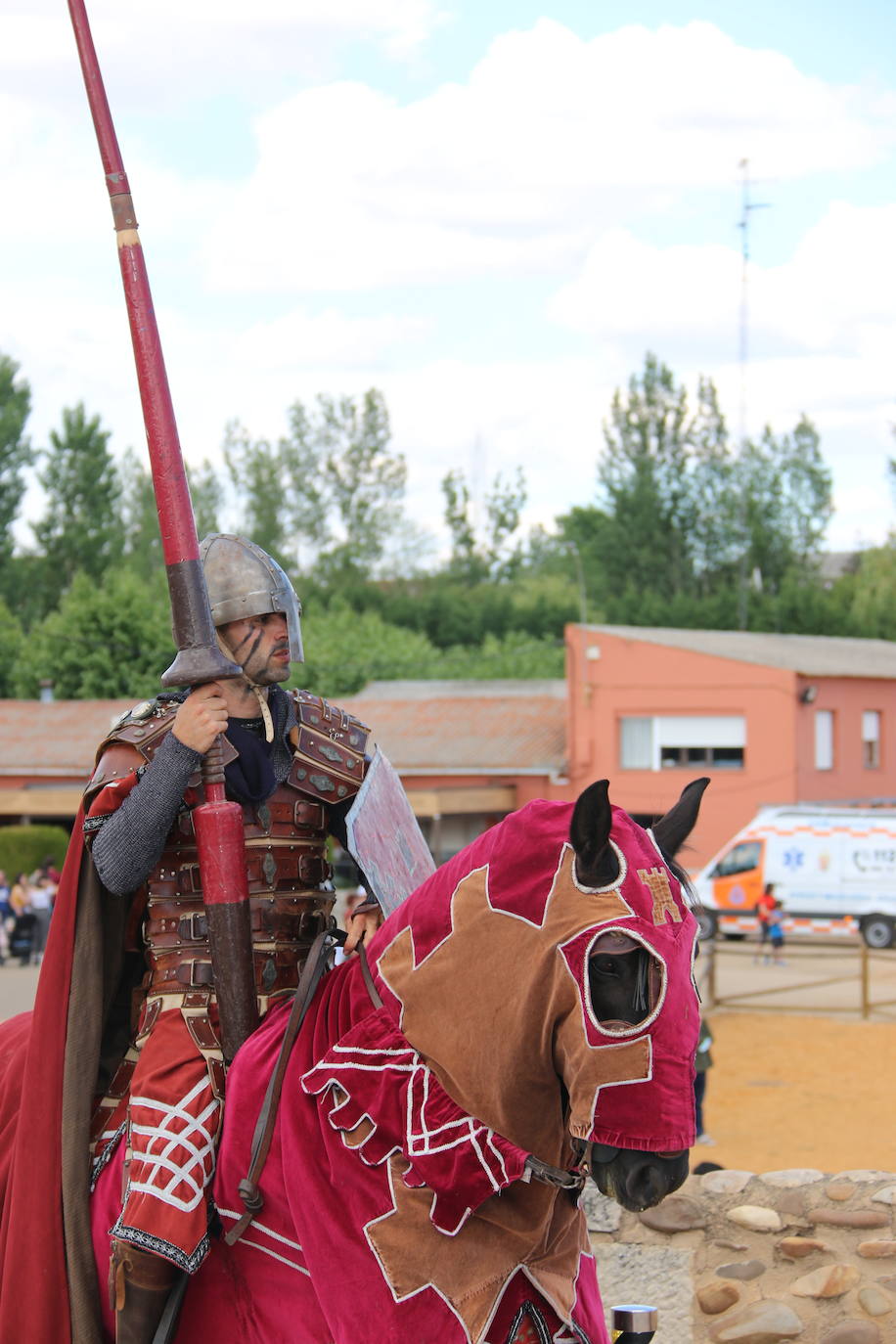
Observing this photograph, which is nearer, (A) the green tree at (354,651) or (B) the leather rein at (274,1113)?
(B) the leather rein at (274,1113)

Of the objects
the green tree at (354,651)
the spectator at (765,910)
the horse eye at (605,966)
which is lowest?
the spectator at (765,910)

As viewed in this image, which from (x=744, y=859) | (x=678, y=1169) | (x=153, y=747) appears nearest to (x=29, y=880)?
(x=744, y=859)

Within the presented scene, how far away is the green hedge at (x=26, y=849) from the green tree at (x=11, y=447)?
1066 inches

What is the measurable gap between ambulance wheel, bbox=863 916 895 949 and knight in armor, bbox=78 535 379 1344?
1981 centimetres

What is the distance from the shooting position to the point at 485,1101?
8.04ft

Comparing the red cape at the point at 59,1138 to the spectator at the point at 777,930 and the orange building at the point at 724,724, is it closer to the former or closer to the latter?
the spectator at the point at 777,930

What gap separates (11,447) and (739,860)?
118 feet

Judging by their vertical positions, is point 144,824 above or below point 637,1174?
above

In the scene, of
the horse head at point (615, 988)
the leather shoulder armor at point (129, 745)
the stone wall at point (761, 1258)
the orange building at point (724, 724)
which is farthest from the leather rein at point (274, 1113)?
the orange building at point (724, 724)

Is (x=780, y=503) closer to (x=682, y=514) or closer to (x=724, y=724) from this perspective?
(x=682, y=514)

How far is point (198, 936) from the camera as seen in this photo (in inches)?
130

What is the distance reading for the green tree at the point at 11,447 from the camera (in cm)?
4981

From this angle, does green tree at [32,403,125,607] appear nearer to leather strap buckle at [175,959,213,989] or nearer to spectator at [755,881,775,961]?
spectator at [755,881,775,961]

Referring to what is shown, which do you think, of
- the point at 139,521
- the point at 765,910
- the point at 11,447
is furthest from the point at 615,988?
the point at 139,521
